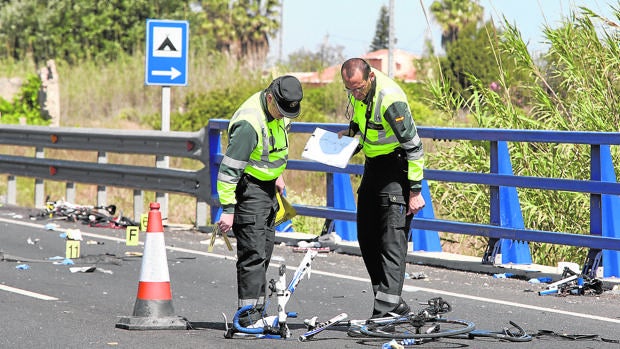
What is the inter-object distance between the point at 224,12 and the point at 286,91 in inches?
2319

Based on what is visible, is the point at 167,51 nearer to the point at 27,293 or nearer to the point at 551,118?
the point at 551,118

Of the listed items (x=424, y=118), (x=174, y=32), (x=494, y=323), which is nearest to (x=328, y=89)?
(x=424, y=118)

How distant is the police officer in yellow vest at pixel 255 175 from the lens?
7.33m

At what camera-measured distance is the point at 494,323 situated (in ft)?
26.9

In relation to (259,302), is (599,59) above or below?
above

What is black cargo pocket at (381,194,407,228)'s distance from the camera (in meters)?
7.82

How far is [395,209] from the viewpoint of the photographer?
7.83 meters

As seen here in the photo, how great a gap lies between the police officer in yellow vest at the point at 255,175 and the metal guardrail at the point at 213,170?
3283mm

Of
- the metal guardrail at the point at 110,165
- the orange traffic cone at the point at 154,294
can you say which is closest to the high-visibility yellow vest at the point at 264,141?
the orange traffic cone at the point at 154,294

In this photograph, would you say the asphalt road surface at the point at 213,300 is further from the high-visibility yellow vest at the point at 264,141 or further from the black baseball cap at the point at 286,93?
the black baseball cap at the point at 286,93

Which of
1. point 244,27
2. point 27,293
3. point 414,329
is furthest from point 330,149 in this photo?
point 244,27

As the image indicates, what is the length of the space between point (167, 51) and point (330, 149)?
795cm

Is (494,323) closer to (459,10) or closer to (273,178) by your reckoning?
(273,178)

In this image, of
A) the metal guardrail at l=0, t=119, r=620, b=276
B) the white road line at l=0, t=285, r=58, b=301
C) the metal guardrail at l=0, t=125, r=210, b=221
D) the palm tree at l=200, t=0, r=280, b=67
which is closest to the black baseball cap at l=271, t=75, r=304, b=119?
the white road line at l=0, t=285, r=58, b=301
